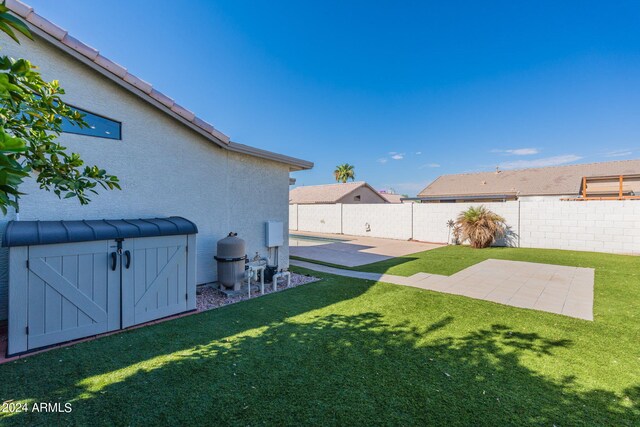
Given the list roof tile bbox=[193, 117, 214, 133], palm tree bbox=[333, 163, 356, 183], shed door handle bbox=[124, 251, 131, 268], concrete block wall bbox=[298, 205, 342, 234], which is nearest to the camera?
shed door handle bbox=[124, 251, 131, 268]

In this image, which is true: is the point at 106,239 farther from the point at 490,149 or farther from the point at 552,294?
the point at 490,149

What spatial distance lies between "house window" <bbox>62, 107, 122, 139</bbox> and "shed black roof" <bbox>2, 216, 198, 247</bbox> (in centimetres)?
166

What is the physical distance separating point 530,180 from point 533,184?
847mm

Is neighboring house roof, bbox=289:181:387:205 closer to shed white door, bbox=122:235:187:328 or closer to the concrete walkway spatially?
the concrete walkway

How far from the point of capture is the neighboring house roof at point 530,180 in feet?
80.1

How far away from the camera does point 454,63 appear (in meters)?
15.5

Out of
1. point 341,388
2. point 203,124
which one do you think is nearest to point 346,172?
point 203,124

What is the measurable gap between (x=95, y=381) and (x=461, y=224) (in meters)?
15.9

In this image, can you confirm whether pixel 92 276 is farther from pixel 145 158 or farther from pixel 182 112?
pixel 182 112

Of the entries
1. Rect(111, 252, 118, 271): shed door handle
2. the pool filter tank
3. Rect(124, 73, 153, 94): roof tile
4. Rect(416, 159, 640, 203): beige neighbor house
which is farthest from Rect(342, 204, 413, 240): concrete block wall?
Rect(111, 252, 118, 271): shed door handle

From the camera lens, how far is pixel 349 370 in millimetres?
3469

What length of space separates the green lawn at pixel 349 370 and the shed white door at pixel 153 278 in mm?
318

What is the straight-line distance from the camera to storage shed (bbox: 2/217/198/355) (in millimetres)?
3680

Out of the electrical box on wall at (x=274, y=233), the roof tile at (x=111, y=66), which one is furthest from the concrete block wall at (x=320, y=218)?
the roof tile at (x=111, y=66)
